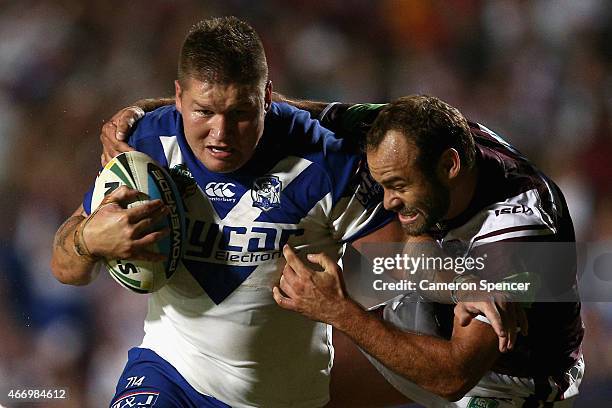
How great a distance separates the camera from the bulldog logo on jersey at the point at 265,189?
195cm

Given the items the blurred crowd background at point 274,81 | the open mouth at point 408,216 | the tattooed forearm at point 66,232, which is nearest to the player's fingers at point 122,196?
the tattooed forearm at point 66,232

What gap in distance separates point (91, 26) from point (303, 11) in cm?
82

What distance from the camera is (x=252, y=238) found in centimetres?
199

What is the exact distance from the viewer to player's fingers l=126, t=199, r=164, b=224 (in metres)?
1.69

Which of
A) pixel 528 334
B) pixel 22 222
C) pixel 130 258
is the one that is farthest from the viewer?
pixel 22 222

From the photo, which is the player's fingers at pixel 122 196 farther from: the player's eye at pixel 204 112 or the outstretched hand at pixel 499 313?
the outstretched hand at pixel 499 313

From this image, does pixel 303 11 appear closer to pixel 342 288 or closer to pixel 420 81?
pixel 420 81

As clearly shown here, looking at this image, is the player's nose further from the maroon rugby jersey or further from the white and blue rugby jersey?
the maroon rugby jersey

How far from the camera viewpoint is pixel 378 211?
2014 millimetres

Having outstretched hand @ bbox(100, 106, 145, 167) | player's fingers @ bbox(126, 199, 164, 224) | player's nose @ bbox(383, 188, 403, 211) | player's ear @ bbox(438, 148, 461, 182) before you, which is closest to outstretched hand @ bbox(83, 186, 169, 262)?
player's fingers @ bbox(126, 199, 164, 224)

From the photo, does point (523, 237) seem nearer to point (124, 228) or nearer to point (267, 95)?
point (267, 95)

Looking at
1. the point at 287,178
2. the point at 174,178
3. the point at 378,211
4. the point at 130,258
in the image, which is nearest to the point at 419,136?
the point at 378,211

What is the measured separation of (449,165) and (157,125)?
0.76 m

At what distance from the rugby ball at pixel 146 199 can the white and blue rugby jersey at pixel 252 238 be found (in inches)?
4.1
